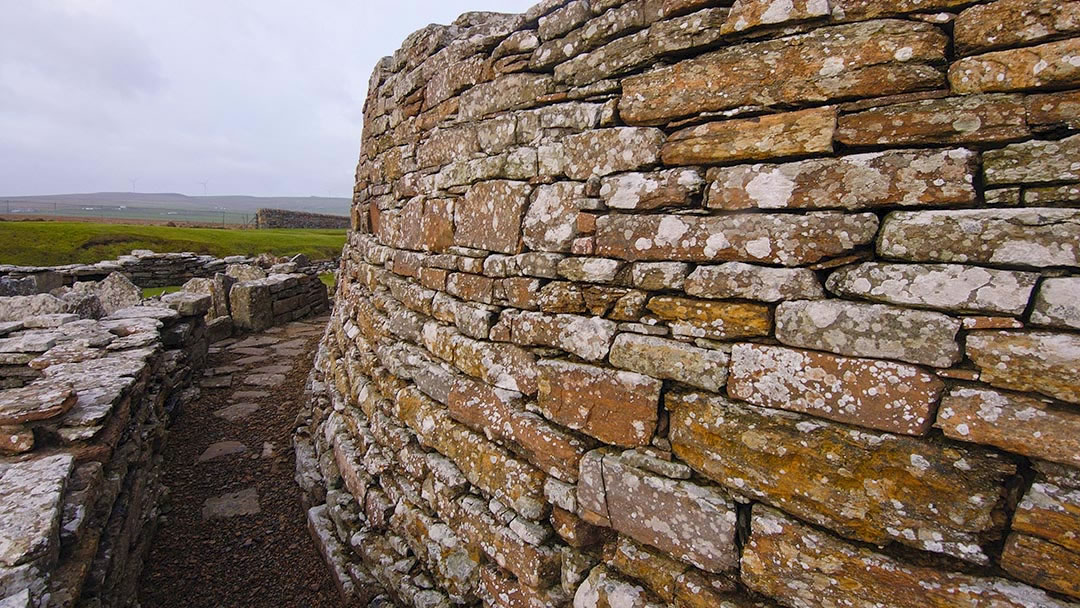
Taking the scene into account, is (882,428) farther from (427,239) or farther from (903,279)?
(427,239)

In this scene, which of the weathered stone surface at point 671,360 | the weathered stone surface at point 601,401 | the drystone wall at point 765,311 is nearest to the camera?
the drystone wall at point 765,311

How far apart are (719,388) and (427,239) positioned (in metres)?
2.92

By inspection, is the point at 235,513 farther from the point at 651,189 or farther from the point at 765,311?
the point at 765,311

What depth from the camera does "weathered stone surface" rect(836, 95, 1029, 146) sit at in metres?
1.92

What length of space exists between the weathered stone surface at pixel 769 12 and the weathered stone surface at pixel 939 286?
1107 mm

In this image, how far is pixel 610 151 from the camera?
295cm

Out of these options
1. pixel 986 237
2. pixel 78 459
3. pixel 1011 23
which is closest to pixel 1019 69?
pixel 1011 23

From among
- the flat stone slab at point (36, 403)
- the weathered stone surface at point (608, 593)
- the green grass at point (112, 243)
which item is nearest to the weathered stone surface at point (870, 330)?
the weathered stone surface at point (608, 593)

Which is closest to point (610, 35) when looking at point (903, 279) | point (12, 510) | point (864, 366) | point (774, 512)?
point (903, 279)

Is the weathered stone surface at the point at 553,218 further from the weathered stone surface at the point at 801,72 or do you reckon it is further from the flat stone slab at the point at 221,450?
the flat stone slab at the point at 221,450

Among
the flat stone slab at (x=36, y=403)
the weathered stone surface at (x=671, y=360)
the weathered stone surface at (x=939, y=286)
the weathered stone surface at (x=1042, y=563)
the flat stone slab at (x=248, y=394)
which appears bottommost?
the flat stone slab at (x=248, y=394)

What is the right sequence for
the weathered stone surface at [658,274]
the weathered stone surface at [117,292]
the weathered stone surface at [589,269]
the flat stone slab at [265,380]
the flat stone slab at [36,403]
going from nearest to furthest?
1. the weathered stone surface at [658,274]
2. the weathered stone surface at [589,269]
3. the flat stone slab at [36,403]
4. the flat stone slab at [265,380]
5. the weathered stone surface at [117,292]

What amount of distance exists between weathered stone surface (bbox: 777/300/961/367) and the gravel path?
4351mm

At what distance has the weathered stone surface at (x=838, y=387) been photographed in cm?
204
